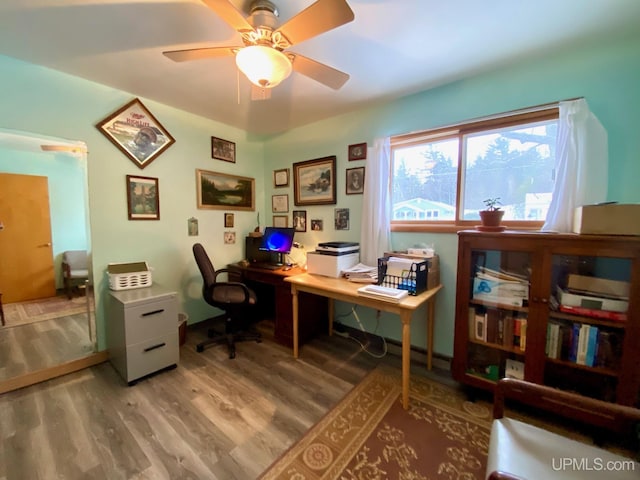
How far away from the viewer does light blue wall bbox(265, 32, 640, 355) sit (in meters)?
1.53

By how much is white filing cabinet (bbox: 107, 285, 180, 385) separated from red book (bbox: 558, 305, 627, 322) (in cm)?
281

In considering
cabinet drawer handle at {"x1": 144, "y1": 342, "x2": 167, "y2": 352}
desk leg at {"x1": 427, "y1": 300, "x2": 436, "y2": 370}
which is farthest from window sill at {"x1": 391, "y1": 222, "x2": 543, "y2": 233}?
cabinet drawer handle at {"x1": 144, "y1": 342, "x2": 167, "y2": 352}

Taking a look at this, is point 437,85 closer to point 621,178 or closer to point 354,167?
point 354,167

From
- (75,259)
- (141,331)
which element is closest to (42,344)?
(75,259)

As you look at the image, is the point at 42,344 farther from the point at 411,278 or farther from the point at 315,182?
the point at 411,278

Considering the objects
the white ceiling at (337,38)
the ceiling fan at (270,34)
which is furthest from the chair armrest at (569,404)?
the white ceiling at (337,38)

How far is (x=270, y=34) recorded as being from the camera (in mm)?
1251

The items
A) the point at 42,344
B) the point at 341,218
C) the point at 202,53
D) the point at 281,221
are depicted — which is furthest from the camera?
the point at 281,221

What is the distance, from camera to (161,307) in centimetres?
208

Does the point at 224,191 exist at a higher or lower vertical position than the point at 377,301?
higher

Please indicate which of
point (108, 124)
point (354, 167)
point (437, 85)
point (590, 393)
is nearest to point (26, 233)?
point (108, 124)

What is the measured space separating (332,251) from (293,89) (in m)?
1.46

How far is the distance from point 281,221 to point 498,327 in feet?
8.29

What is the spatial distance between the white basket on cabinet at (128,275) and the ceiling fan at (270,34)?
1805mm
